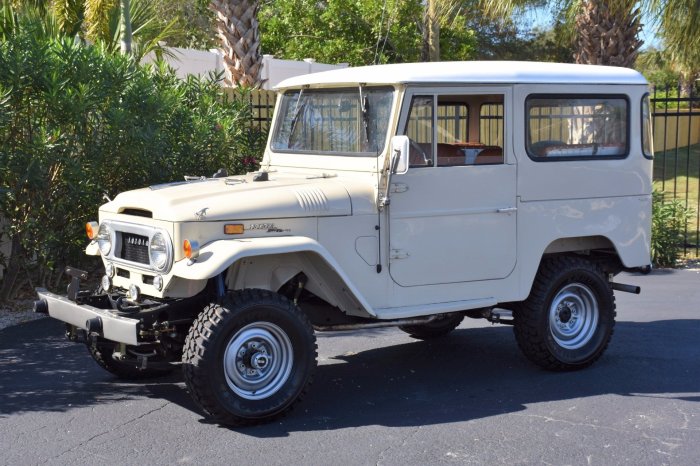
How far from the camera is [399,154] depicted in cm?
589

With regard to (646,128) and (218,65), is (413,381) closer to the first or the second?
(646,128)

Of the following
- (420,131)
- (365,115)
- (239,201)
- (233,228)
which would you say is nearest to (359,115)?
(365,115)

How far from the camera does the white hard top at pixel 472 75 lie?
6238 millimetres

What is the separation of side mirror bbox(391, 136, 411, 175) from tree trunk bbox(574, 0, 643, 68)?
10031 millimetres

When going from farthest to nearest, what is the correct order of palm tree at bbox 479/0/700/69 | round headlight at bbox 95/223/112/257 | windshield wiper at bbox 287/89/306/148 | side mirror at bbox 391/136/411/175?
palm tree at bbox 479/0/700/69 < windshield wiper at bbox 287/89/306/148 < round headlight at bbox 95/223/112/257 < side mirror at bbox 391/136/411/175

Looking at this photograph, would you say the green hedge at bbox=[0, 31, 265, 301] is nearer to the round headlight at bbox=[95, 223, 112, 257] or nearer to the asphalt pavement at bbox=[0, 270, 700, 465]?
the asphalt pavement at bbox=[0, 270, 700, 465]

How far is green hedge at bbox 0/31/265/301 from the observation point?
8562 millimetres

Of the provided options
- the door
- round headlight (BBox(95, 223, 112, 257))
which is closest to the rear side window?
the door

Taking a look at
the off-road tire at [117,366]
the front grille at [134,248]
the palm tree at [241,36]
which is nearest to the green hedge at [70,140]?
the off-road tire at [117,366]

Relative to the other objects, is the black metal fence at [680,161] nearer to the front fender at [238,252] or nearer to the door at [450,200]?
the door at [450,200]

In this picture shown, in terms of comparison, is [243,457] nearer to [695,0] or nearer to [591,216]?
[591,216]

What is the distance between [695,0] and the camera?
44.0 feet

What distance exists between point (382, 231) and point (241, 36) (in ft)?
33.8

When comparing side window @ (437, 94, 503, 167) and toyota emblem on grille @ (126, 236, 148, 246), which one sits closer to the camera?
toyota emblem on grille @ (126, 236, 148, 246)
